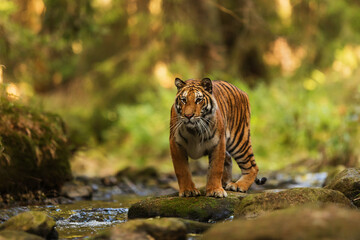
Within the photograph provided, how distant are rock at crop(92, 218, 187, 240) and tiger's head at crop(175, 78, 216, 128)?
4.16 feet

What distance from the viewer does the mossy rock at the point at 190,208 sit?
5.25 metres

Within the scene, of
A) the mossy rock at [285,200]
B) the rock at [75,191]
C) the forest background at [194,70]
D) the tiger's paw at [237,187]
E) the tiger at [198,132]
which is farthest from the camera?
the forest background at [194,70]

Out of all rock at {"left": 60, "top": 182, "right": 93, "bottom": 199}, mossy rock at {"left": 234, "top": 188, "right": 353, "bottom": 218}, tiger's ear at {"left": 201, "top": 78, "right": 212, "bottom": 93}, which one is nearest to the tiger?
tiger's ear at {"left": 201, "top": 78, "right": 212, "bottom": 93}

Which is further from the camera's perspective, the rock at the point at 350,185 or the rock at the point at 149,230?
the rock at the point at 350,185

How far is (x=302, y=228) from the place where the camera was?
9.61 ft

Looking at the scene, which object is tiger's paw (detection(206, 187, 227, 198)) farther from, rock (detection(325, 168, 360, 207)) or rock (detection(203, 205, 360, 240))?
rock (detection(203, 205, 360, 240))

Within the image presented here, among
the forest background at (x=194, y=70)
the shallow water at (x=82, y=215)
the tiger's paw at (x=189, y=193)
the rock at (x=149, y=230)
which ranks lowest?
the rock at (x=149, y=230)

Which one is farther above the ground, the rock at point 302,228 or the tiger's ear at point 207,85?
the tiger's ear at point 207,85

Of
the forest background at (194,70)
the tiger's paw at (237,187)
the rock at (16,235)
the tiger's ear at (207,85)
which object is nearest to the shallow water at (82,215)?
the rock at (16,235)

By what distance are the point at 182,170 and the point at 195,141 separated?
0.38m

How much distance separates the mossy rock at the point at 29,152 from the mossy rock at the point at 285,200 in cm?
321

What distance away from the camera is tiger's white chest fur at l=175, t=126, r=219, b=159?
17.6ft

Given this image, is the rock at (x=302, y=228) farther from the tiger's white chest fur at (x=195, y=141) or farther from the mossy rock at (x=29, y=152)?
the mossy rock at (x=29, y=152)

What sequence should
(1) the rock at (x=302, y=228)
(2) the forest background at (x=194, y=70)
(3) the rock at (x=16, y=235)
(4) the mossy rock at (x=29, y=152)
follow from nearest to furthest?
(1) the rock at (x=302, y=228)
(3) the rock at (x=16, y=235)
(4) the mossy rock at (x=29, y=152)
(2) the forest background at (x=194, y=70)
